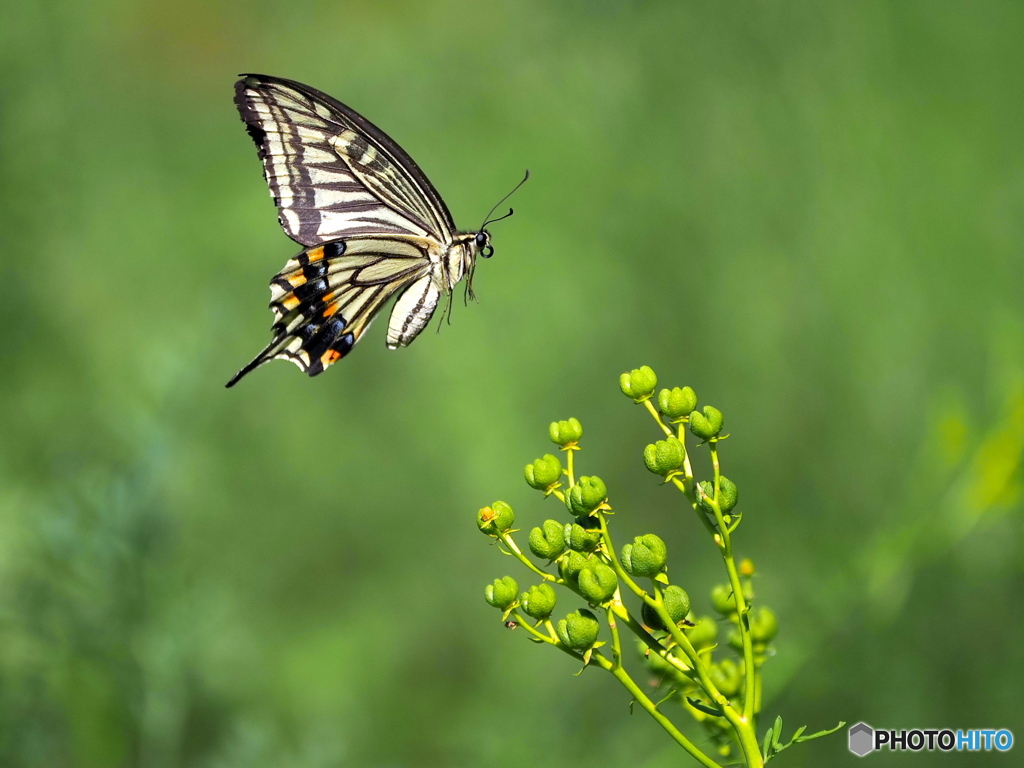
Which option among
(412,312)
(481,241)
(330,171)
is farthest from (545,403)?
(330,171)

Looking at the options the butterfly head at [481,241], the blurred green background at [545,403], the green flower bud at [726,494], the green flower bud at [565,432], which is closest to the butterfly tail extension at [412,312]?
the butterfly head at [481,241]

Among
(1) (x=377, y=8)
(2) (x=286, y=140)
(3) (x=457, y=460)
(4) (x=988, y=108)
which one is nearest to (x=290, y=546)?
(3) (x=457, y=460)

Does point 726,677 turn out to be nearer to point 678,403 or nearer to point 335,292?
point 678,403

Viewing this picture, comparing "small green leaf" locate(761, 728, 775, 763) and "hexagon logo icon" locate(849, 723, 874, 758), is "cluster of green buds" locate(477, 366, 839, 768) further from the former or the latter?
"hexagon logo icon" locate(849, 723, 874, 758)

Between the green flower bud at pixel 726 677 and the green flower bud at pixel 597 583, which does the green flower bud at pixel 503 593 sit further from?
the green flower bud at pixel 726 677

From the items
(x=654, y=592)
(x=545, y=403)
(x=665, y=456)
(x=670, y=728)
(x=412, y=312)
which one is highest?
(x=545, y=403)

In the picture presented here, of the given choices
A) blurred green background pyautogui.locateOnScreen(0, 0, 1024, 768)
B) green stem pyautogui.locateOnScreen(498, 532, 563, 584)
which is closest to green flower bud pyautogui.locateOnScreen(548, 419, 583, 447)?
green stem pyautogui.locateOnScreen(498, 532, 563, 584)
